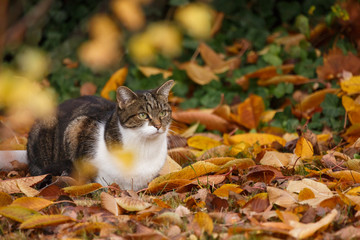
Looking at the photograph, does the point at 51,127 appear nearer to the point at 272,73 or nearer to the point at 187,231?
the point at 187,231

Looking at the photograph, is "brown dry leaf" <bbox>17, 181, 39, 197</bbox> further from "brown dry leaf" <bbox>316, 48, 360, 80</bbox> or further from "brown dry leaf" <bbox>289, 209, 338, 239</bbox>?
"brown dry leaf" <bbox>316, 48, 360, 80</bbox>

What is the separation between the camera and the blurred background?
519 centimetres

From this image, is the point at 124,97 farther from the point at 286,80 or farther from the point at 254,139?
the point at 286,80

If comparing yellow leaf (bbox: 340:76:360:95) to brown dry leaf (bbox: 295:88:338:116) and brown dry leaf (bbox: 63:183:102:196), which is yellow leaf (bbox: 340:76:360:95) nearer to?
brown dry leaf (bbox: 295:88:338:116)

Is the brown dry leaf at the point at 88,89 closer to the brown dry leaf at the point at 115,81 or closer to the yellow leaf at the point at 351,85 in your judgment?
the brown dry leaf at the point at 115,81

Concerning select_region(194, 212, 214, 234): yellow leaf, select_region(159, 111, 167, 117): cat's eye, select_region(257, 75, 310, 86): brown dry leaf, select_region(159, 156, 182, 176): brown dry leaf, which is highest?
select_region(159, 111, 167, 117): cat's eye

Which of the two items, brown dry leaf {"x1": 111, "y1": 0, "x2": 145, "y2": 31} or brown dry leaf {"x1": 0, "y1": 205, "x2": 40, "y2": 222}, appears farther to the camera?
brown dry leaf {"x1": 111, "y1": 0, "x2": 145, "y2": 31}

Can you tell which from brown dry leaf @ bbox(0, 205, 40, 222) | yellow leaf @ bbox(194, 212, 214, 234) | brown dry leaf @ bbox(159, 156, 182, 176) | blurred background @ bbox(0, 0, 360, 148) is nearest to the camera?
yellow leaf @ bbox(194, 212, 214, 234)

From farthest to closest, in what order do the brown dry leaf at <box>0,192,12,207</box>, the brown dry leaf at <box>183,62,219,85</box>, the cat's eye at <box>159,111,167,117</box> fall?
the brown dry leaf at <box>183,62,219,85</box>, the cat's eye at <box>159,111,167,117</box>, the brown dry leaf at <box>0,192,12,207</box>

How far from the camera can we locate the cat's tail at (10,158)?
3.79 metres

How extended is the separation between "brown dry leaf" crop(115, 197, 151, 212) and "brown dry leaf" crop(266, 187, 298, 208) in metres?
0.64

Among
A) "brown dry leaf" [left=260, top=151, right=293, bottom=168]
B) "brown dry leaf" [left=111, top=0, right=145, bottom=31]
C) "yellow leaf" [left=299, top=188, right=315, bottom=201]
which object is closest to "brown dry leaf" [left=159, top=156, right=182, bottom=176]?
"brown dry leaf" [left=260, top=151, right=293, bottom=168]

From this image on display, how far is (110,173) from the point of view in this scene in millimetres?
3359

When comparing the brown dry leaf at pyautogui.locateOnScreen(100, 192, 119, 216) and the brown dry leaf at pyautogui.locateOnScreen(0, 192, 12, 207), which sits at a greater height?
the brown dry leaf at pyautogui.locateOnScreen(0, 192, 12, 207)
